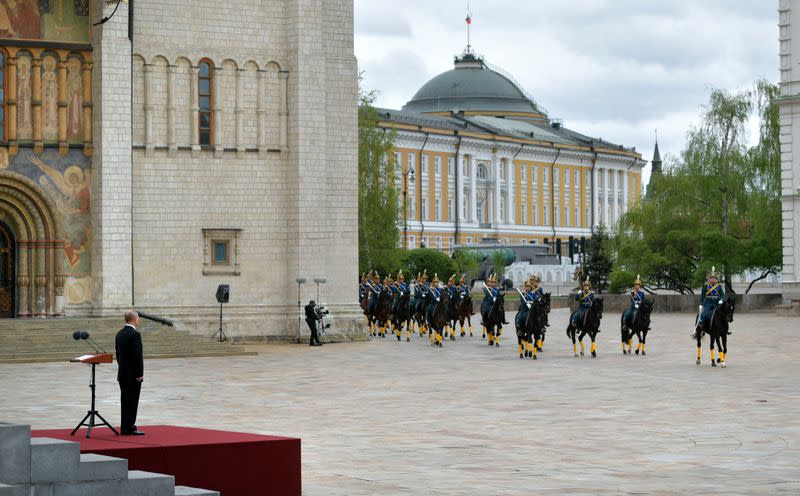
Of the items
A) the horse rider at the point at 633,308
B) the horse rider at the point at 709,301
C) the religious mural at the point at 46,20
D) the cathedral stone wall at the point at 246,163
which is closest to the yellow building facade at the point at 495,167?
the cathedral stone wall at the point at 246,163

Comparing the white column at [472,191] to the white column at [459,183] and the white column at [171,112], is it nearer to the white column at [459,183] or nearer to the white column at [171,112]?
the white column at [459,183]

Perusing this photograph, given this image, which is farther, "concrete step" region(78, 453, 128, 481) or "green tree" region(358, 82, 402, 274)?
"green tree" region(358, 82, 402, 274)

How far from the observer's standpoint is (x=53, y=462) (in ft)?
39.5

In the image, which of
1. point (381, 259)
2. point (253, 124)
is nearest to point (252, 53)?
point (253, 124)

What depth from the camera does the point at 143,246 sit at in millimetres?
41938

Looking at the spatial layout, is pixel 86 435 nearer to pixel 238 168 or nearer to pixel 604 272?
pixel 238 168

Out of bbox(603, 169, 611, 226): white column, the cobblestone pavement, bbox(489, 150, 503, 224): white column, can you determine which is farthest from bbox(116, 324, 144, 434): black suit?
bbox(603, 169, 611, 226): white column

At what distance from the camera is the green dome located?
150 m

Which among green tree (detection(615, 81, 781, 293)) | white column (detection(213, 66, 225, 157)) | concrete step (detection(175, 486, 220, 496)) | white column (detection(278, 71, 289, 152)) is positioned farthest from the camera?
green tree (detection(615, 81, 781, 293))

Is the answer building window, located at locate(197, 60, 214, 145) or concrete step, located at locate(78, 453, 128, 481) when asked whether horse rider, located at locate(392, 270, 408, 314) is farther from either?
concrete step, located at locate(78, 453, 128, 481)

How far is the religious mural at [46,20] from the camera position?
4066 centimetres

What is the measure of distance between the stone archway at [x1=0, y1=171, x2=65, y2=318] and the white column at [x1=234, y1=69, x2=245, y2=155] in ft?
18.6

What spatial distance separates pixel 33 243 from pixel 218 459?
27687 mm

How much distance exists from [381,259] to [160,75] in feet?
129
